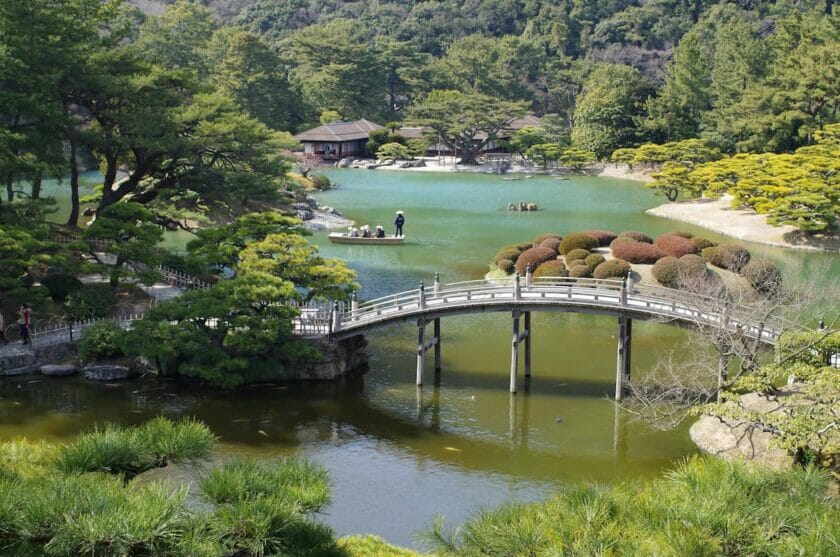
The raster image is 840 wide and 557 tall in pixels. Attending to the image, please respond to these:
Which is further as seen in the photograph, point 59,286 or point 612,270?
point 612,270

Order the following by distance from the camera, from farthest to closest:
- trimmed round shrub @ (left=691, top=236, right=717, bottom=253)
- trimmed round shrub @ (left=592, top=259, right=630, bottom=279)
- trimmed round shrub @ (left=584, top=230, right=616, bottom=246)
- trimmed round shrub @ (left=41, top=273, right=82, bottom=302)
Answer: trimmed round shrub @ (left=584, top=230, right=616, bottom=246) < trimmed round shrub @ (left=691, top=236, right=717, bottom=253) < trimmed round shrub @ (left=592, top=259, right=630, bottom=279) < trimmed round shrub @ (left=41, top=273, right=82, bottom=302)

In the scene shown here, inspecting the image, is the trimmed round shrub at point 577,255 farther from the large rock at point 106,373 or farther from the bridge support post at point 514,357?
the large rock at point 106,373

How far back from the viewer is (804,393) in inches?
822

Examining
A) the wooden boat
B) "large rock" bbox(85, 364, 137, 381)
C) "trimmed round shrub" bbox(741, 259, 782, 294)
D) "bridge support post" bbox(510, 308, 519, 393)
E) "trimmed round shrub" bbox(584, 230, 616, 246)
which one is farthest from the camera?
the wooden boat

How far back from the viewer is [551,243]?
41.4m

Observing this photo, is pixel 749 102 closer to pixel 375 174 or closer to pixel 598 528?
pixel 375 174

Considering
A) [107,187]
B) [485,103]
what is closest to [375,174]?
[485,103]

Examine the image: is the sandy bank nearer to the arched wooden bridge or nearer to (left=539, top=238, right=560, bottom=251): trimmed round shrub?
(left=539, top=238, right=560, bottom=251): trimmed round shrub

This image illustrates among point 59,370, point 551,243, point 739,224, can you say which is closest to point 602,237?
point 551,243

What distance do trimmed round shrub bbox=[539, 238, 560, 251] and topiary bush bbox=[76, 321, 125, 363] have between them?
1881 cm

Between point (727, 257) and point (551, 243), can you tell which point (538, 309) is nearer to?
point (727, 257)

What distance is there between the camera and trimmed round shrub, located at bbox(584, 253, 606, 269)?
124 feet

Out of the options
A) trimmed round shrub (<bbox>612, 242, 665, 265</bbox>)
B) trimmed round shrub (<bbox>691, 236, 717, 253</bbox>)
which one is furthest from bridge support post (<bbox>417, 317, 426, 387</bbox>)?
trimmed round shrub (<bbox>691, 236, 717, 253</bbox>)

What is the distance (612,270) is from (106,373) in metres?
18.7
